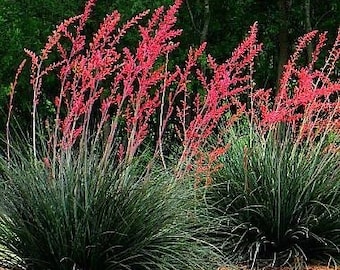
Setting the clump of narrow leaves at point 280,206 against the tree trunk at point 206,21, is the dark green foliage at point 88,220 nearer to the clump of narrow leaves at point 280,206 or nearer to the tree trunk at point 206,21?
the clump of narrow leaves at point 280,206

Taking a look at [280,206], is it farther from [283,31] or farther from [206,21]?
[283,31]

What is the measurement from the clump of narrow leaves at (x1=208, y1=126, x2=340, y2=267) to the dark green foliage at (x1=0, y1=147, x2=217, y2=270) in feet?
2.57

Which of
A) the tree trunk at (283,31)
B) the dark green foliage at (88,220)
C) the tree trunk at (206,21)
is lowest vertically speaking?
the tree trunk at (283,31)

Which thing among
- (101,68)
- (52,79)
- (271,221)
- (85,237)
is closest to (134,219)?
(85,237)

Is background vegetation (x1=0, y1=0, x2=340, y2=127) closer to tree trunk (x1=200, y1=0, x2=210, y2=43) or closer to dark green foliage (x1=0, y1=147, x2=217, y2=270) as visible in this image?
tree trunk (x1=200, y1=0, x2=210, y2=43)

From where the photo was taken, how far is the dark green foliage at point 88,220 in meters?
3.98

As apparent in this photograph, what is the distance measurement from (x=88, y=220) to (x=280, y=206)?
1549mm

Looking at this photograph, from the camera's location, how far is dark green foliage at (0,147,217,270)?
3984mm

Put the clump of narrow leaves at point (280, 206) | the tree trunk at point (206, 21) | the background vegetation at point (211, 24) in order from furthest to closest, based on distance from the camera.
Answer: the tree trunk at point (206, 21) < the background vegetation at point (211, 24) < the clump of narrow leaves at point (280, 206)

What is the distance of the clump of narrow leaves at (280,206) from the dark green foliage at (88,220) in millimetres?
783

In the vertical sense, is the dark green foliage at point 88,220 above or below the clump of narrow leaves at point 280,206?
above

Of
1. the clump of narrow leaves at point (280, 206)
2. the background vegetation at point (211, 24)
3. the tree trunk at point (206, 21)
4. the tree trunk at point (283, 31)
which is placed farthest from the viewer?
the tree trunk at point (283, 31)

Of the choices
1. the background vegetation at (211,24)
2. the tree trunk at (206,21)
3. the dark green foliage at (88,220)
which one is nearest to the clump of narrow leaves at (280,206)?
the dark green foliage at (88,220)

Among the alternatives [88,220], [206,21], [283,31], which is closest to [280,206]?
[88,220]
